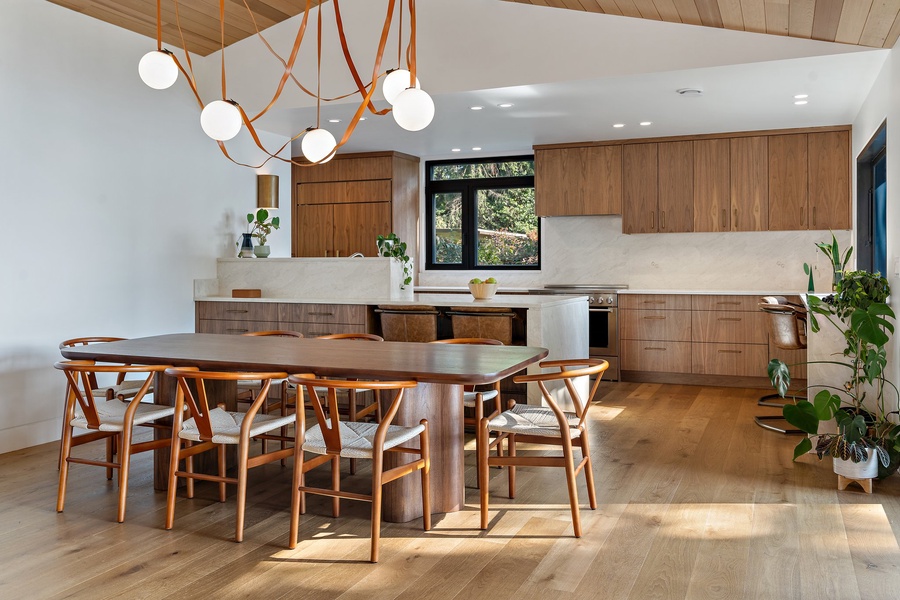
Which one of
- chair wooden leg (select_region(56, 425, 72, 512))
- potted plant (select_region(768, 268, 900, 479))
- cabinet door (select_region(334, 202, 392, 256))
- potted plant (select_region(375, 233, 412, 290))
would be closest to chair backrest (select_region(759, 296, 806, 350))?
potted plant (select_region(768, 268, 900, 479))

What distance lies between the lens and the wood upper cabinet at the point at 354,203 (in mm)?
8000

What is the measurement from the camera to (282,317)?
18.9 ft

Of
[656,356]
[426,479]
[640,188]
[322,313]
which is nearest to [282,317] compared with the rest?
[322,313]

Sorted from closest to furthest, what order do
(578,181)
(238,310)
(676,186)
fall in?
(238,310), (676,186), (578,181)

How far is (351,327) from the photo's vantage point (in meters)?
5.52

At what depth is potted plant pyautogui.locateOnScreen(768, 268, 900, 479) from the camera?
11.7 ft

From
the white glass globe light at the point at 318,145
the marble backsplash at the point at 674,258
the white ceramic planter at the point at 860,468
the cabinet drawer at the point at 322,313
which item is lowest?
the white ceramic planter at the point at 860,468

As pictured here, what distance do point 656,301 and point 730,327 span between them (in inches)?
25.5

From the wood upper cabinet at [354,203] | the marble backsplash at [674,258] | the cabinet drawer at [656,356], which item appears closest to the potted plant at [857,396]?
Answer: the cabinet drawer at [656,356]

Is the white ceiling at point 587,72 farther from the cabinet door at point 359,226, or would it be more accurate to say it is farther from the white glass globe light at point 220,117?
the white glass globe light at point 220,117

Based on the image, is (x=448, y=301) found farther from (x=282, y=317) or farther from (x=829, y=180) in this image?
(x=829, y=180)

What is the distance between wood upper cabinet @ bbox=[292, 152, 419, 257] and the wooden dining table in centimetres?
446

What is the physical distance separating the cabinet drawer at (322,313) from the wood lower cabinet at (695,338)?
2592 millimetres

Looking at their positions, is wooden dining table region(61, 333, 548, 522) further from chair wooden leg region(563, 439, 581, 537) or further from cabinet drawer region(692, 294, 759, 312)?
cabinet drawer region(692, 294, 759, 312)
